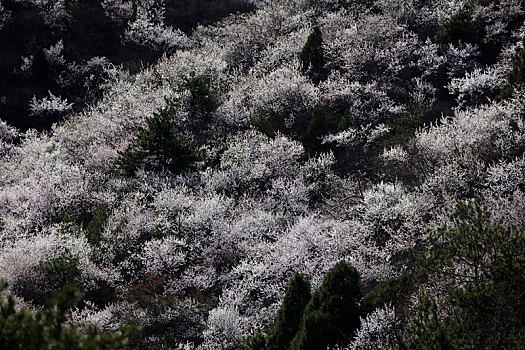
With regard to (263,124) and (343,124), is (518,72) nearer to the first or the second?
(343,124)

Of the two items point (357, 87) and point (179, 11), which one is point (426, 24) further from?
point (179, 11)

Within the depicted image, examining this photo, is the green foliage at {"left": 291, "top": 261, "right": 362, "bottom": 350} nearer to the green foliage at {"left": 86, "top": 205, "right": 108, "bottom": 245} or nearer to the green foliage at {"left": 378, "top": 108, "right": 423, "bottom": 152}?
the green foliage at {"left": 86, "top": 205, "right": 108, "bottom": 245}

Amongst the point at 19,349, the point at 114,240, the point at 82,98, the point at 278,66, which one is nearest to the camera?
the point at 19,349

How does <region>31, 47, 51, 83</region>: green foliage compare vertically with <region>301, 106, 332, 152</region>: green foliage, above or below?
above

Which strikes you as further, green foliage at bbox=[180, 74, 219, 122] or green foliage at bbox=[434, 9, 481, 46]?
green foliage at bbox=[434, 9, 481, 46]

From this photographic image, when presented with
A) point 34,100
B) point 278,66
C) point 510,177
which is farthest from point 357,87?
point 34,100

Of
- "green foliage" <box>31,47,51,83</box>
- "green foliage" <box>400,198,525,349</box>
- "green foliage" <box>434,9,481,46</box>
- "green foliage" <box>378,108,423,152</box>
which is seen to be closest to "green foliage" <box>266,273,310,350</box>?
"green foliage" <box>400,198,525,349</box>
